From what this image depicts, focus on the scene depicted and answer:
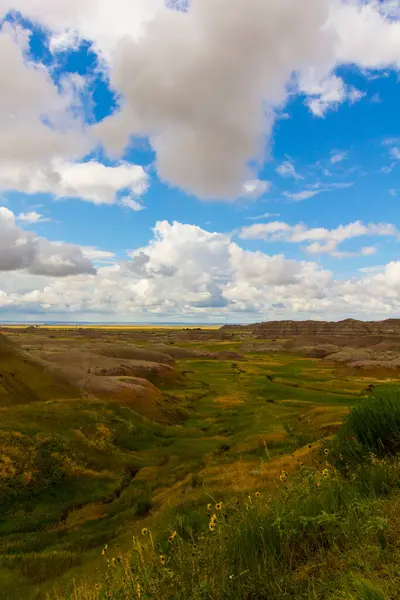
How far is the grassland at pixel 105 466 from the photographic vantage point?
11789 mm

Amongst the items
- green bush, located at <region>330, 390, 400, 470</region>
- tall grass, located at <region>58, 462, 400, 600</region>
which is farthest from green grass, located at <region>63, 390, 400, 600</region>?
green bush, located at <region>330, 390, 400, 470</region>

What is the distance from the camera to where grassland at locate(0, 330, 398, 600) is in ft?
38.7

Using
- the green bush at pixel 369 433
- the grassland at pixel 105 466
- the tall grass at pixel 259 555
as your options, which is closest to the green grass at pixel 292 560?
the tall grass at pixel 259 555

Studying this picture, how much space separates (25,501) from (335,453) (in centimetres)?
1387

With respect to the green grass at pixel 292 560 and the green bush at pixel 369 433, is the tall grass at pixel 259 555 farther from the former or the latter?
the green bush at pixel 369 433

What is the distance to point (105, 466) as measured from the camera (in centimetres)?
2147

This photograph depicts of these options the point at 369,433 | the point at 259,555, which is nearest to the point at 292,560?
the point at 259,555

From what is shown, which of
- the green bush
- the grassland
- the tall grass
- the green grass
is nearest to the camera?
the green grass

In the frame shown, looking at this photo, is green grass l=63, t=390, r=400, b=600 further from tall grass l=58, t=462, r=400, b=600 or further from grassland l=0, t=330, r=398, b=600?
grassland l=0, t=330, r=398, b=600

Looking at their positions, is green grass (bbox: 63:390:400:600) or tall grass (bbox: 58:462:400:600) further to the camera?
tall grass (bbox: 58:462:400:600)

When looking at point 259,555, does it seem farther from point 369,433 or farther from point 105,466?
point 105,466

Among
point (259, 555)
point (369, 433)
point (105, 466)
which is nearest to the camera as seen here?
point (259, 555)

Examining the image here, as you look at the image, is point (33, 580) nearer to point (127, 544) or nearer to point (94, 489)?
point (127, 544)

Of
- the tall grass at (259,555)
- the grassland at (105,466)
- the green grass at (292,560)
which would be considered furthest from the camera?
the grassland at (105,466)
